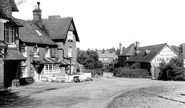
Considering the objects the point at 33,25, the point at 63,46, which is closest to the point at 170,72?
the point at 63,46

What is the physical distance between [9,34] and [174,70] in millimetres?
30040

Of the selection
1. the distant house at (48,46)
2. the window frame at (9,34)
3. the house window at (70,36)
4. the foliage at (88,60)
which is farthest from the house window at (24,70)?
the foliage at (88,60)

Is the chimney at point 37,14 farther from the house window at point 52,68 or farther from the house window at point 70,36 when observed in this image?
the house window at point 52,68

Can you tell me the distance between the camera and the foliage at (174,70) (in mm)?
37625

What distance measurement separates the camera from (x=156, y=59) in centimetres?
4922

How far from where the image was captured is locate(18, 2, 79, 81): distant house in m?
30.5

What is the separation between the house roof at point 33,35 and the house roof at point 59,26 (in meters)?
1.52

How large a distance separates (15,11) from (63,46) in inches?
524

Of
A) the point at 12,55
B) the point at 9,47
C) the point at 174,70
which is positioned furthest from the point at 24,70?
the point at 174,70

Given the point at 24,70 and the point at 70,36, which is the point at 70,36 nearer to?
the point at 70,36

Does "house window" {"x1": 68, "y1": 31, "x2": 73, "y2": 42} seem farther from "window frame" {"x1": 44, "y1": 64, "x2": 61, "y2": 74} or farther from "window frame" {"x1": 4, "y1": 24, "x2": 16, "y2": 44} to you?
"window frame" {"x1": 4, "y1": 24, "x2": 16, "y2": 44}

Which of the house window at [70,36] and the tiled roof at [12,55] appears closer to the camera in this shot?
the tiled roof at [12,55]

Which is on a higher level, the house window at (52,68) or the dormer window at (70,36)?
the dormer window at (70,36)

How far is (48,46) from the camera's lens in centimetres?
3428
